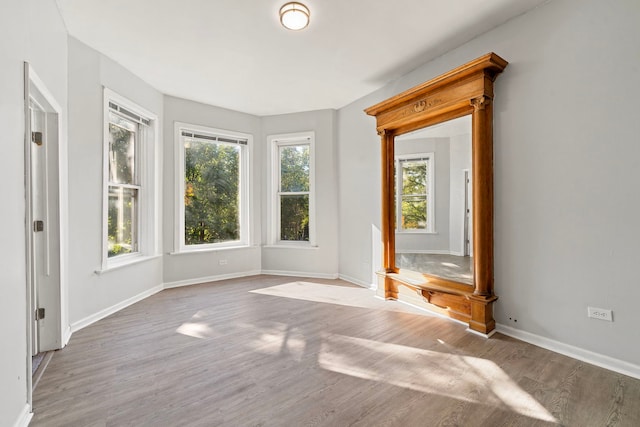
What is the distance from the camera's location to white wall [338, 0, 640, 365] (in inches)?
86.9

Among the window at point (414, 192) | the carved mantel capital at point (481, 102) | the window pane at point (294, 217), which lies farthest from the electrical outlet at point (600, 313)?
the window pane at point (294, 217)

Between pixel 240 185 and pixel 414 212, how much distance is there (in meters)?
3.07

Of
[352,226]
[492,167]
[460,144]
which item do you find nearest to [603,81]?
[492,167]

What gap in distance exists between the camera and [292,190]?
5.54 meters

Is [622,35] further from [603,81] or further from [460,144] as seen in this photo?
[460,144]

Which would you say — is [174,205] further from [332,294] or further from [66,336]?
[332,294]

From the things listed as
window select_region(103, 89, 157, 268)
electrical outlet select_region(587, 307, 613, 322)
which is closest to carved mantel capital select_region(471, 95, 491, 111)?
electrical outlet select_region(587, 307, 613, 322)

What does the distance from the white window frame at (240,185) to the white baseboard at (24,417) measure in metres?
3.09

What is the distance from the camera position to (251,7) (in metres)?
2.64

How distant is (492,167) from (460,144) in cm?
45

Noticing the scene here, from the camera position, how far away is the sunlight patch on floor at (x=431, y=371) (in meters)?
1.92

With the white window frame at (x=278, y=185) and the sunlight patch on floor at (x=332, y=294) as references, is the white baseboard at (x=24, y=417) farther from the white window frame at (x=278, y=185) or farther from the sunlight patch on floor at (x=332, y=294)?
the white window frame at (x=278, y=185)

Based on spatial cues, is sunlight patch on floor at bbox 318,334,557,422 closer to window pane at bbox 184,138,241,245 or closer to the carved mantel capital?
the carved mantel capital

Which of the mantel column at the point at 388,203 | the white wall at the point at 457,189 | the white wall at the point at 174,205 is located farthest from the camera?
the white wall at the point at 174,205
